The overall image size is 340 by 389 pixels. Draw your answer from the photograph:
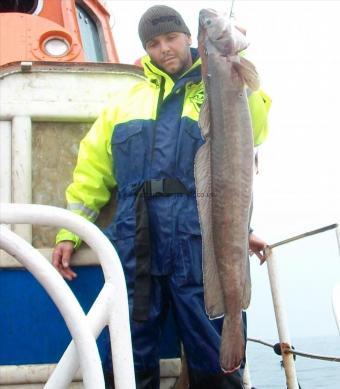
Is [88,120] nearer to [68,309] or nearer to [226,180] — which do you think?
[226,180]

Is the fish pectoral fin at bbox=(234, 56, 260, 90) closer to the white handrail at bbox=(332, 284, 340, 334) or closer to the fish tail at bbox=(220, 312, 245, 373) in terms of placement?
the fish tail at bbox=(220, 312, 245, 373)

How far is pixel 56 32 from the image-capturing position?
4.91 meters

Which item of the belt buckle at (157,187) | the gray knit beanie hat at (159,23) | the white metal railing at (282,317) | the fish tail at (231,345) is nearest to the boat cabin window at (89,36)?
the gray knit beanie hat at (159,23)

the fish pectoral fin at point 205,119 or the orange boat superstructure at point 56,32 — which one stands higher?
the orange boat superstructure at point 56,32

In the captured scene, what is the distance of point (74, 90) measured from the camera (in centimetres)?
354

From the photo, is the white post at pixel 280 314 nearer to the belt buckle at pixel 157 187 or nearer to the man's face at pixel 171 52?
the belt buckle at pixel 157 187

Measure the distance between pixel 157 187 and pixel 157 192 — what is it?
22mm

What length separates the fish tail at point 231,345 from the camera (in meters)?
2.52

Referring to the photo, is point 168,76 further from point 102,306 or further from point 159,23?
point 102,306

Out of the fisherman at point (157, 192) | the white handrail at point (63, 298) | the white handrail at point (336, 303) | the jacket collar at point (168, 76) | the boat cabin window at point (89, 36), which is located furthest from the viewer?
the boat cabin window at point (89, 36)

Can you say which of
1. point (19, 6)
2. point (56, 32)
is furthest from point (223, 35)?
point (19, 6)

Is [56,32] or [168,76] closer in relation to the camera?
[168,76]

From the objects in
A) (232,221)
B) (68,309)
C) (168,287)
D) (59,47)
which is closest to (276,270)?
(168,287)

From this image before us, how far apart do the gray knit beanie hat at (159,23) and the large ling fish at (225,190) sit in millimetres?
579
